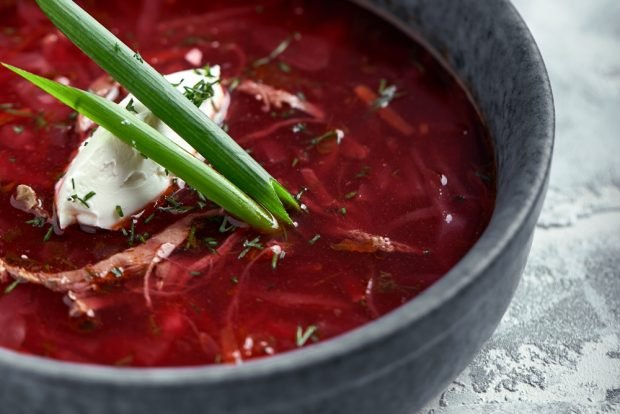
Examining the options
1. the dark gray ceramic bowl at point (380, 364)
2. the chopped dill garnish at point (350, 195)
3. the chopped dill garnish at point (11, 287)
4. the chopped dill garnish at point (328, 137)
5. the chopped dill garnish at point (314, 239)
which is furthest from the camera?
the chopped dill garnish at point (328, 137)

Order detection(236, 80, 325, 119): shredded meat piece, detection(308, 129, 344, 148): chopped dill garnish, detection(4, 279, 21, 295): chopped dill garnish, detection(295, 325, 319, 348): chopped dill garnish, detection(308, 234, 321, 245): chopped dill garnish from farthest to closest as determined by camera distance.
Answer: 1. detection(236, 80, 325, 119): shredded meat piece
2. detection(308, 129, 344, 148): chopped dill garnish
3. detection(308, 234, 321, 245): chopped dill garnish
4. detection(4, 279, 21, 295): chopped dill garnish
5. detection(295, 325, 319, 348): chopped dill garnish

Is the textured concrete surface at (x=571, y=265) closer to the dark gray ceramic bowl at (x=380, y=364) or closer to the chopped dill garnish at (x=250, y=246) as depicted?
the dark gray ceramic bowl at (x=380, y=364)

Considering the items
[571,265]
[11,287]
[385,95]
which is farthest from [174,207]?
[571,265]

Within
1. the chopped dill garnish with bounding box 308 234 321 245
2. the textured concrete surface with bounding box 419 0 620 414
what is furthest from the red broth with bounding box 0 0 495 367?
the textured concrete surface with bounding box 419 0 620 414

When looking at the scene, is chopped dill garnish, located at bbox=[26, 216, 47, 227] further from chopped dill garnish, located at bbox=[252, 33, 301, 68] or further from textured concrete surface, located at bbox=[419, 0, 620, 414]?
textured concrete surface, located at bbox=[419, 0, 620, 414]

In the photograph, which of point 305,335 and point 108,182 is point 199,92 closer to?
point 108,182

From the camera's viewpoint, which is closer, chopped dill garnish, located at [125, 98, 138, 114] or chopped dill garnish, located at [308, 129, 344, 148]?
chopped dill garnish, located at [125, 98, 138, 114]

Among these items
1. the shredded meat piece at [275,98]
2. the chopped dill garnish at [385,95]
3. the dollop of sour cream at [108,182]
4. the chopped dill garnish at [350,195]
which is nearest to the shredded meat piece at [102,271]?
the dollop of sour cream at [108,182]
